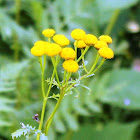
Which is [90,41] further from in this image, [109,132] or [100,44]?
[109,132]

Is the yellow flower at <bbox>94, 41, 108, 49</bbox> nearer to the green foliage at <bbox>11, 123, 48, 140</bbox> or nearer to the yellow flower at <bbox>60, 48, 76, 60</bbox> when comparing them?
the yellow flower at <bbox>60, 48, 76, 60</bbox>

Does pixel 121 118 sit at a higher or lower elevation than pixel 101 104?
lower

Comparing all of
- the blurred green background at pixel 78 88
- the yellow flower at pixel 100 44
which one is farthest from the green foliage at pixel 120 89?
the yellow flower at pixel 100 44

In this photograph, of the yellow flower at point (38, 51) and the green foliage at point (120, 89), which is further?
the green foliage at point (120, 89)

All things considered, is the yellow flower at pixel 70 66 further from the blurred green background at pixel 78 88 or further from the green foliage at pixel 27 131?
the blurred green background at pixel 78 88

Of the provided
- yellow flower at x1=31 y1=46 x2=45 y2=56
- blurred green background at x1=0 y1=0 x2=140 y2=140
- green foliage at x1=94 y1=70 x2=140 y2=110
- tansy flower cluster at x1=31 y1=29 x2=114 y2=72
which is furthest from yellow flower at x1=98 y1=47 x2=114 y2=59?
green foliage at x1=94 y1=70 x2=140 y2=110

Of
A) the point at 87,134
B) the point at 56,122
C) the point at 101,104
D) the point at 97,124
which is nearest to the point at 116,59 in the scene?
the point at 101,104

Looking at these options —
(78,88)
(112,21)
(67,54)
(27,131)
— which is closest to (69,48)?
(67,54)

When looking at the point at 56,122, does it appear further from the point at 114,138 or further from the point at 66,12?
the point at 66,12
